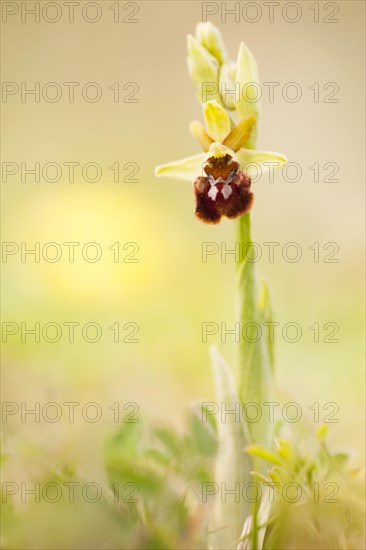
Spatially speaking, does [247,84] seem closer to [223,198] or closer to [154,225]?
[223,198]

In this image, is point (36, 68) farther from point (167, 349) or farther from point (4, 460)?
point (4, 460)

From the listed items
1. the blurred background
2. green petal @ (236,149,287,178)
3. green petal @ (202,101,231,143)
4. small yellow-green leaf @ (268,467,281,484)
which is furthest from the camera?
the blurred background

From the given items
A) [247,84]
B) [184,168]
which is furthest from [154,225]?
[247,84]

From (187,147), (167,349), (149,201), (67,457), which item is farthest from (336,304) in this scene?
(187,147)

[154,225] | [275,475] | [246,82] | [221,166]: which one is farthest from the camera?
[154,225]

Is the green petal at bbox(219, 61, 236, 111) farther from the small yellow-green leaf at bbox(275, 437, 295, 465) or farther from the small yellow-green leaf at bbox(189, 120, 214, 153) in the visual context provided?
the small yellow-green leaf at bbox(275, 437, 295, 465)

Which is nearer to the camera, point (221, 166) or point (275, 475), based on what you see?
point (275, 475)

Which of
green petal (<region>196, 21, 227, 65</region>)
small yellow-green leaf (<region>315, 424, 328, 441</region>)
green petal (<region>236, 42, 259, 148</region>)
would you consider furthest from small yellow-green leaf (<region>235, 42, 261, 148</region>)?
small yellow-green leaf (<region>315, 424, 328, 441</region>)
